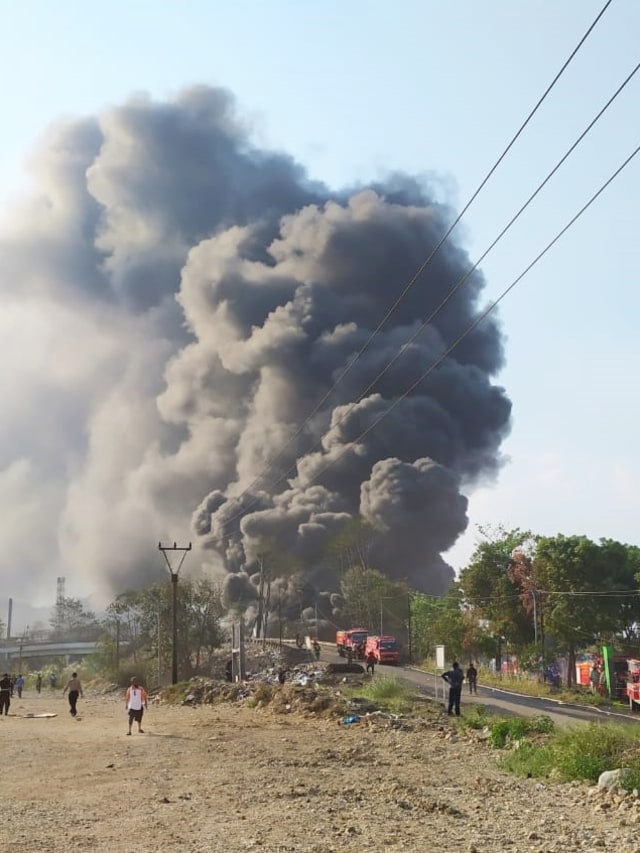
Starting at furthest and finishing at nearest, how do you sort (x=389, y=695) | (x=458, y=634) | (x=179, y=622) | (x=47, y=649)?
(x=47, y=649)
(x=179, y=622)
(x=458, y=634)
(x=389, y=695)

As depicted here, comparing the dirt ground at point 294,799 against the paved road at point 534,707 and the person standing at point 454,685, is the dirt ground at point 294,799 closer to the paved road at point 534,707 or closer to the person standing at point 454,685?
the person standing at point 454,685

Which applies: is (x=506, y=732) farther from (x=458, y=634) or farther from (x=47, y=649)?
(x=47, y=649)

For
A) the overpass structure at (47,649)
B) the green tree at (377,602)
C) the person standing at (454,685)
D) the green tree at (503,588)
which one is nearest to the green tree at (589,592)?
the green tree at (503,588)

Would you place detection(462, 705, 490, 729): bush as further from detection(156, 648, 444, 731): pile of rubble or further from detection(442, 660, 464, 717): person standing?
detection(156, 648, 444, 731): pile of rubble

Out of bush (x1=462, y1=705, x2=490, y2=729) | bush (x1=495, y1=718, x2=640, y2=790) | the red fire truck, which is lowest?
bush (x1=462, y1=705, x2=490, y2=729)

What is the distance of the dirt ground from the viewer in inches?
438

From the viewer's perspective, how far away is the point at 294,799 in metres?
13.9

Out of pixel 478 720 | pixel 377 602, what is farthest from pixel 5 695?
pixel 377 602

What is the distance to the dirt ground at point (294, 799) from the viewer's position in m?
11.1

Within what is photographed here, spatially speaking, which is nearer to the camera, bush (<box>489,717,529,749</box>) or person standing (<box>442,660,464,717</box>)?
bush (<box>489,717,529,749</box>)

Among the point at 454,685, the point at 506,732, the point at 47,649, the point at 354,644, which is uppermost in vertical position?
the point at 354,644

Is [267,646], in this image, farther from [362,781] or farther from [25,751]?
[362,781]

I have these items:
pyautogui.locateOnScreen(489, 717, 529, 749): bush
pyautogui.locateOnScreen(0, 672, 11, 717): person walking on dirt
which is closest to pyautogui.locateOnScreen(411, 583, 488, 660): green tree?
pyautogui.locateOnScreen(0, 672, 11, 717): person walking on dirt

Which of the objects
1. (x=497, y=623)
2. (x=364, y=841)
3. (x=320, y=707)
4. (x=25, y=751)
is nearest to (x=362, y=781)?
(x=364, y=841)
